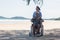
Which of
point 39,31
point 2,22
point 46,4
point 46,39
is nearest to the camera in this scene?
point 46,39

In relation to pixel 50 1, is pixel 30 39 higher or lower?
lower

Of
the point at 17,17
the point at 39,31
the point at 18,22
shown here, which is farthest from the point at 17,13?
the point at 39,31

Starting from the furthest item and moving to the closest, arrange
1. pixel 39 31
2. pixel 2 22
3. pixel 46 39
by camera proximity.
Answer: pixel 2 22
pixel 39 31
pixel 46 39

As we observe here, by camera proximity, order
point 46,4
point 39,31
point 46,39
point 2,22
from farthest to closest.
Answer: point 2,22, point 46,4, point 39,31, point 46,39

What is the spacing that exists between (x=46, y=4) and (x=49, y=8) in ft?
1.63

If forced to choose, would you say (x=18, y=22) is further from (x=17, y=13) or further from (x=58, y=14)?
(x=58, y=14)

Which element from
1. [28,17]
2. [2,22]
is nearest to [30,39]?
[28,17]

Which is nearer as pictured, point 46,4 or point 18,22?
point 46,4

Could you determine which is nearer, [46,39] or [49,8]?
[46,39]

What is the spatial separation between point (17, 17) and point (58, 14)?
2392 mm

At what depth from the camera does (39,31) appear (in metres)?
8.91

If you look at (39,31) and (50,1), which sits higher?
(50,1)

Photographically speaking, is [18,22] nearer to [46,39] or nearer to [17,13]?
A: [17,13]

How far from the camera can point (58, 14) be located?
14391 mm
